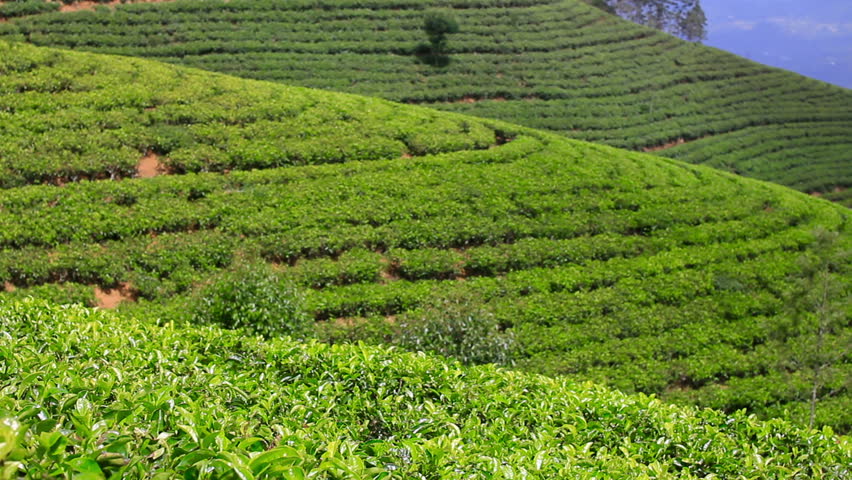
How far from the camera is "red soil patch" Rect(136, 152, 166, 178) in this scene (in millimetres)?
19078

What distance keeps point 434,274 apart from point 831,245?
11.7 m

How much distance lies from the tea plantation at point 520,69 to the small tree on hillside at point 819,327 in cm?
2341

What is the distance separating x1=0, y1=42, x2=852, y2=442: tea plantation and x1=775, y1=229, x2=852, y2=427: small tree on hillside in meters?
0.17

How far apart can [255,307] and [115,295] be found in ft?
17.1

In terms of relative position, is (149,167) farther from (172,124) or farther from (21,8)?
(21,8)

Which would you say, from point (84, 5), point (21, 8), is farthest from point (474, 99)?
point (21, 8)

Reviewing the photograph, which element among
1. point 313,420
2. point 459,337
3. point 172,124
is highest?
point 313,420

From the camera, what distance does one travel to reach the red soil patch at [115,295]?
15.1m

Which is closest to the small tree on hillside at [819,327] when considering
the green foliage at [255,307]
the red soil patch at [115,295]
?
the green foliage at [255,307]

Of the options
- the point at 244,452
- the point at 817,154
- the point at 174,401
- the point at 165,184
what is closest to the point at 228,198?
the point at 165,184

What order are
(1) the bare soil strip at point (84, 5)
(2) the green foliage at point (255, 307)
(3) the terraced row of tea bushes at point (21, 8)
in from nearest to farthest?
(2) the green foliage at point (255, 307), (3) the terraced row of tea bushes at point (21, 8), (1) the bare soil strip at point (84, 5)

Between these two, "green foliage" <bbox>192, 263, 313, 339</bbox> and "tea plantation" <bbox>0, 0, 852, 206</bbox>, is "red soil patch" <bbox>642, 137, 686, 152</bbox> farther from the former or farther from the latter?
"green foliage" <bbox>192, 263, 313, 339</bbox>

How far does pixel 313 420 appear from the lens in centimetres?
547

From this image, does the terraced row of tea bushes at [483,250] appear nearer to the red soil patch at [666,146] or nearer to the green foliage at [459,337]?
the green foliage at [459,337]
